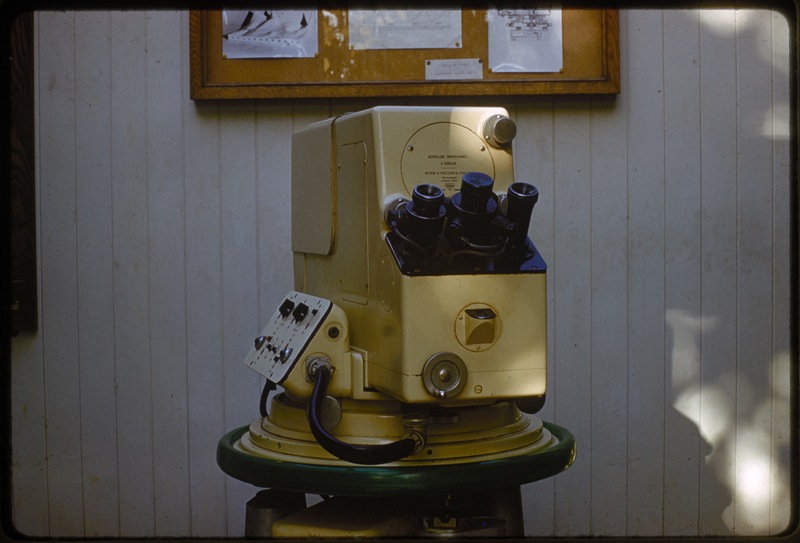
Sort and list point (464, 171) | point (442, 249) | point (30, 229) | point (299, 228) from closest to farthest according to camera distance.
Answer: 1. point (442, 249)
2. point (464, 171)
3. point (299, 228)
4. point (30, 229)

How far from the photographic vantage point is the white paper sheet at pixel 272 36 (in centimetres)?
245

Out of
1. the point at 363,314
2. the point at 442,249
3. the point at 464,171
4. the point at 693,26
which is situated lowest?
the point at 363,314

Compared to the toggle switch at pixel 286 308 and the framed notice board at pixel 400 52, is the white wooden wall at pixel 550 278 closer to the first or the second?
the framed notice board at pixel 400 52

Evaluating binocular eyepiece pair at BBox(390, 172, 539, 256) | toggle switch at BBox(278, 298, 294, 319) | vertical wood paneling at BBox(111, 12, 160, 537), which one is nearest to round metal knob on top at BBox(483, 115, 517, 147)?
binocular eyepiece pair at BBox(390, 172, 539, 256)

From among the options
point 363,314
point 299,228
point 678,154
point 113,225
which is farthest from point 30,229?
point 678,154

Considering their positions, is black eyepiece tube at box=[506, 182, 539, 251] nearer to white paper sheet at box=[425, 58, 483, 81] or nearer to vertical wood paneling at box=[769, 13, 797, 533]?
white paper sheet at box=[425, 58, 483, 81]

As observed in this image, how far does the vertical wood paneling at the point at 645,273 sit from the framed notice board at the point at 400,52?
12cm

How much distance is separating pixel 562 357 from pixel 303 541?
4.08ft

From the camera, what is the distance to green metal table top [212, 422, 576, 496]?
4.67ft

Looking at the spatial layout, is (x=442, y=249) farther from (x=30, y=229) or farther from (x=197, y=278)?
(x=30, y=229)

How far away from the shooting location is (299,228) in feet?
6.08

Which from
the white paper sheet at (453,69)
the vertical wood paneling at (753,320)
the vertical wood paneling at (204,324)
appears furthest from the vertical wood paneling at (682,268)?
the vertical wood paneling at (204,324)

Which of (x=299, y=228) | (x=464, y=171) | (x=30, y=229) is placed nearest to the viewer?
(x=464, y=171)

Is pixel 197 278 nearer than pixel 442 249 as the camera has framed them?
No
